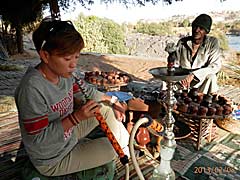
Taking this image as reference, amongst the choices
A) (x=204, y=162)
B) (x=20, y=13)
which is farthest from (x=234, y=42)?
(x=204, y=162)

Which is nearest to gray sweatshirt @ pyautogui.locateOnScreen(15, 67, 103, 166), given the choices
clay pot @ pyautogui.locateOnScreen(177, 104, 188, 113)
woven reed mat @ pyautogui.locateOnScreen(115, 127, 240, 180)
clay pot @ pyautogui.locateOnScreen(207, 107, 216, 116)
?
woven reed mat @ pyautogui.locateOnScreen(115, 127, 240, 180)

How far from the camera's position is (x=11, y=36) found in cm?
768

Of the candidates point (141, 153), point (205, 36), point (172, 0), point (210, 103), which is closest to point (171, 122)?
point (141, 153)

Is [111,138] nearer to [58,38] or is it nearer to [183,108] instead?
[58,38]

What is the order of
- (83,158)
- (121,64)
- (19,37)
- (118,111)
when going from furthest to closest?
(19,37), (121,64), (118,111), (83,158)

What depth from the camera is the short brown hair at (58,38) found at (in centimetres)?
99

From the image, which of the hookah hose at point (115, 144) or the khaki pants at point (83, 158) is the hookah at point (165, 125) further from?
the khaki pants at point (83, 158)

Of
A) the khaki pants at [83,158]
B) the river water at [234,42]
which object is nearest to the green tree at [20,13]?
the khaki pants at [83,158]

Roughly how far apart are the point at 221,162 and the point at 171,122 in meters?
1.05

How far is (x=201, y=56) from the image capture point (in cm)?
249

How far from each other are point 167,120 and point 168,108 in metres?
0.06

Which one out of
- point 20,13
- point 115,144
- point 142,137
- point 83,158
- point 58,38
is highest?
point 20,13

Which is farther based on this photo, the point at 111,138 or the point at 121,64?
the point at 121,64

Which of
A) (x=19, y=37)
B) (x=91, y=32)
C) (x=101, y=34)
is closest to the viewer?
(x=19, y=37)
